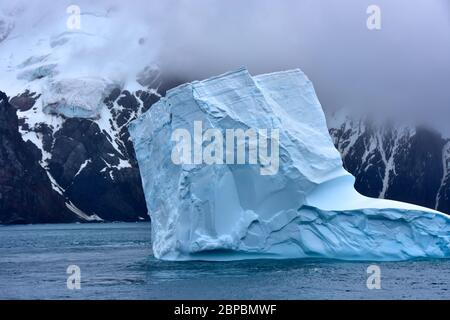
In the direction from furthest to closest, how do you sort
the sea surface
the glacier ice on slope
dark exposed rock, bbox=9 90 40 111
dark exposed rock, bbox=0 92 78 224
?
dark exposed rock, bbox=9 90 40 111, dark exposed rock, bbox=0 92 78 224, the glacier ice on slope, the sea surface

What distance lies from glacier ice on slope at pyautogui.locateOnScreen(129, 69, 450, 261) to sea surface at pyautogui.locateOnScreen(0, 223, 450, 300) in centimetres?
69

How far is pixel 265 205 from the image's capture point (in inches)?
1313

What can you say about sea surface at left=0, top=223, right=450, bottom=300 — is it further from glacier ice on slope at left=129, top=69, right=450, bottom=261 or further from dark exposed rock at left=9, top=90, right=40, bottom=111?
dark exposed rock at left=9, top=90, right=40, bottom=111

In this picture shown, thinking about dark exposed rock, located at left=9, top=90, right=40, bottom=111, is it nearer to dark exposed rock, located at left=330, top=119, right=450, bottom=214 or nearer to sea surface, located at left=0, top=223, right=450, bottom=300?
dark exposed rock, located at left=330, top=119, right=450, bottom=214

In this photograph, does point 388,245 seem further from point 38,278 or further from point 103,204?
point 103,204

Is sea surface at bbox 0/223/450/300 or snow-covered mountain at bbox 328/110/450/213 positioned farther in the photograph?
snow-covered mountain at bbox 328/110/450/213

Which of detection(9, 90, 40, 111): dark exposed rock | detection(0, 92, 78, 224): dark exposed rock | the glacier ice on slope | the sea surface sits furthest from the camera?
detection(9, 90, 40, 111): dark exposed rock

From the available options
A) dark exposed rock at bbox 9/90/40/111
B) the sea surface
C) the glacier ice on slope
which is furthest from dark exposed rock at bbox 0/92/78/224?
the glacier ice on slope

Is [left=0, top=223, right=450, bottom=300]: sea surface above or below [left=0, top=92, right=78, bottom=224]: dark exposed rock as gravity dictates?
above

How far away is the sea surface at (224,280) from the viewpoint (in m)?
26.7

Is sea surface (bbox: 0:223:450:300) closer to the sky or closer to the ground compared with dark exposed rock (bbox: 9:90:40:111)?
closer to the ground

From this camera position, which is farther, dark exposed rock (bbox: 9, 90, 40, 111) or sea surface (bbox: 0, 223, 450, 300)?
dark exposed rock (bbox: 9, 90, 40, 111)

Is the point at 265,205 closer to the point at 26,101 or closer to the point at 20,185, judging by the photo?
the point at 20,185

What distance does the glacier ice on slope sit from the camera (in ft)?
108
